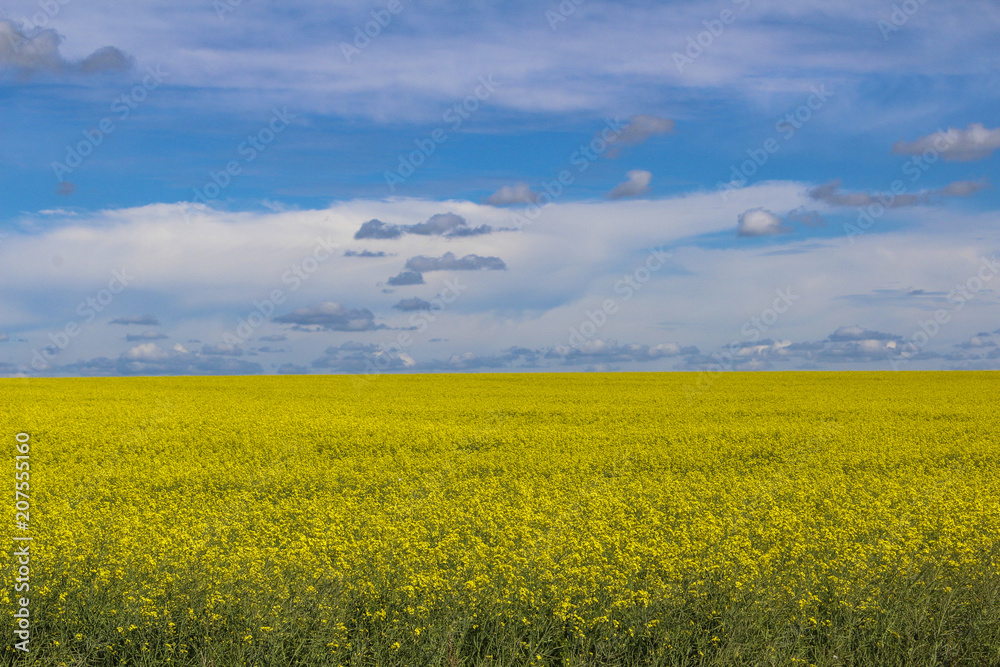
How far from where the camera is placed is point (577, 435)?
1741cm

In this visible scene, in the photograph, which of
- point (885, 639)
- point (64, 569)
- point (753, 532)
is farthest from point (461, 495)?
point (885, 639)

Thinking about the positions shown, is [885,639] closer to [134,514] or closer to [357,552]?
[357,552]

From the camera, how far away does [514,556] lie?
6508mm

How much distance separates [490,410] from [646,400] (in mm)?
7551

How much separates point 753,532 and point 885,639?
7.76 feet

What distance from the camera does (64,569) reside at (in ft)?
20.8

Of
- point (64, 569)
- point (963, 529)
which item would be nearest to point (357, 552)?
point (64, 569)

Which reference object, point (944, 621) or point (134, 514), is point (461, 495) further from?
point (944, 621)

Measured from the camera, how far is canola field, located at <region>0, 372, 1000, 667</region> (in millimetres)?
5520

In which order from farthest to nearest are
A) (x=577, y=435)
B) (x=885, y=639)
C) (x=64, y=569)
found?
(x=577, y=435)
(x=64, y=569)
(x=885, y=639)

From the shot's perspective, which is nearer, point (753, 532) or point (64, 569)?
point (64, 569)

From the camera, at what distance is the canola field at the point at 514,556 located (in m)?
5.52

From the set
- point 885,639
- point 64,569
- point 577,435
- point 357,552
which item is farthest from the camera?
point 577,435

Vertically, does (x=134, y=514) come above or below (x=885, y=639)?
above
